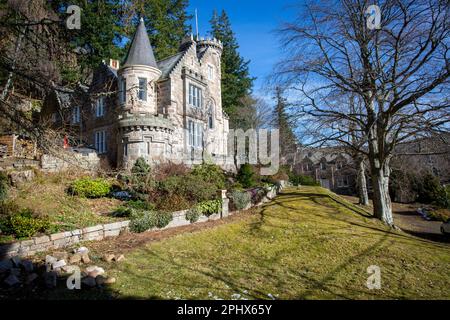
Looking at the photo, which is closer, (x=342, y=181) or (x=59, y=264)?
(x=59, y=264)

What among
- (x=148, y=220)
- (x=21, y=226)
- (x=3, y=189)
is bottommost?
(x=148, y=220)

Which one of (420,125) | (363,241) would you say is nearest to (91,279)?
(363,241)

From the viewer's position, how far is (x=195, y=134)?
82.4ft

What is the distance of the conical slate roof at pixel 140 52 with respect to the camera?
838 inches

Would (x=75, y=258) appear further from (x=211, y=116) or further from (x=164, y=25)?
(x=164, y=25)

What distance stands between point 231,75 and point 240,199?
31.9 metres

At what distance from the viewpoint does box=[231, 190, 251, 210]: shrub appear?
50.3ft

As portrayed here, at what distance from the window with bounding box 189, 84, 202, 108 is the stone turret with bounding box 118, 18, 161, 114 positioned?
3477 millimetres

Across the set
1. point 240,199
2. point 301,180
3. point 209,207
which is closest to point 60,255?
point 209,207

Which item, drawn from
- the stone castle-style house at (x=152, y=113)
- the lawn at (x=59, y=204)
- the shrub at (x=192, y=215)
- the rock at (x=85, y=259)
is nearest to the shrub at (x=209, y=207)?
the shrub at (x=192, y=215)

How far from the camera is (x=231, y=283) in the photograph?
6.46 metres

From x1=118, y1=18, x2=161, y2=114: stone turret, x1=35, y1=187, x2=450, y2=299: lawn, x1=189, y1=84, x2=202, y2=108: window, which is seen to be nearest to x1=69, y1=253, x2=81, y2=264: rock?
x1=35, y1=187, x2=450, y2=299: lawn

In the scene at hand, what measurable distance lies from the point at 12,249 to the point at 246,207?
11732 millimetres

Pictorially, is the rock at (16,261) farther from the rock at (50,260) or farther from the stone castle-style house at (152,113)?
the stone castle-style house at (152,113)
